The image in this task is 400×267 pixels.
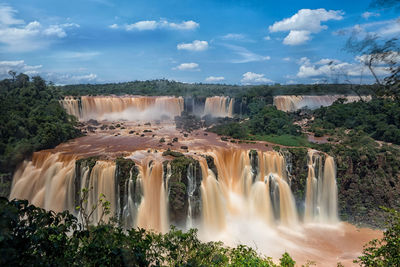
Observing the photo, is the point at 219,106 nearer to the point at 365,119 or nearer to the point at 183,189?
the point at 365,119

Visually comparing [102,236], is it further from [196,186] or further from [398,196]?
[398,196]

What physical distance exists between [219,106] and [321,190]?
25687mm

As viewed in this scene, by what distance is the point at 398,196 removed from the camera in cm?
1930

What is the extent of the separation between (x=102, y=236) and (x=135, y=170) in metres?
11.6

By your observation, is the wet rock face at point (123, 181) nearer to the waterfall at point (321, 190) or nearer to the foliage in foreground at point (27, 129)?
the foliage in foreground at point (27, 129)

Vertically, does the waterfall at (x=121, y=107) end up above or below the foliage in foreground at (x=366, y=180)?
above

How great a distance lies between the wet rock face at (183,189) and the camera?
49.7 ft

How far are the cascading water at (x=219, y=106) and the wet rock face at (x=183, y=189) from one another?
26.7 meters

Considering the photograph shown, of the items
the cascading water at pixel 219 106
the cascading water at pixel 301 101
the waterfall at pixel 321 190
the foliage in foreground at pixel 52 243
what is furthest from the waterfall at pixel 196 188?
the cascading water at pixel 219 106

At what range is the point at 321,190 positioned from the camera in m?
19.4

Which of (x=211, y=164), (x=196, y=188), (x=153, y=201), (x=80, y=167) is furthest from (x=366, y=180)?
(x=80, y=167)

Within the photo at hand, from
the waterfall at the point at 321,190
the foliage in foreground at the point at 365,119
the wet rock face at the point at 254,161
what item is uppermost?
the foliage in foreground at the point at 365,119

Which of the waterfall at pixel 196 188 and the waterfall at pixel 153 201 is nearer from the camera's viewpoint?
the waterfall at pixel 153 201

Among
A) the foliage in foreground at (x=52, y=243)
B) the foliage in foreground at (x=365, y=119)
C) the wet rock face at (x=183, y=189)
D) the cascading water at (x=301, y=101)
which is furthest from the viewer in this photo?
the cascading water at (x=301, y=101)
